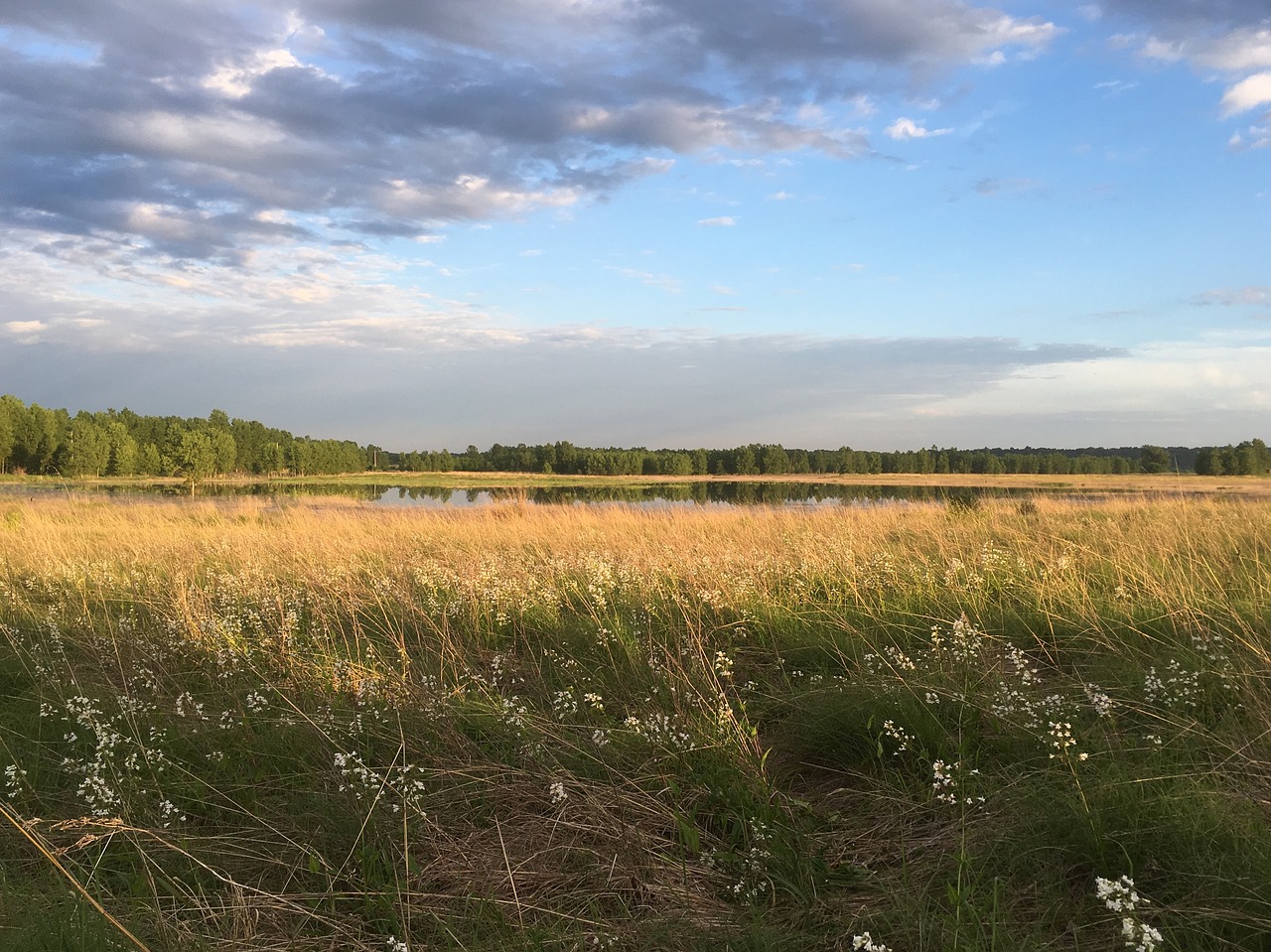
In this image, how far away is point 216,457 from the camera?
330 feet

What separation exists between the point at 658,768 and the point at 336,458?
150296mm

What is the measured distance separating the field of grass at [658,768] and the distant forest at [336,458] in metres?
70.1

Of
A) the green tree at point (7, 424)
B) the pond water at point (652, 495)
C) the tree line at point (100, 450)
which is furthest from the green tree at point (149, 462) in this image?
the pond water at point (652, 495)

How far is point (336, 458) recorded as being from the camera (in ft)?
464

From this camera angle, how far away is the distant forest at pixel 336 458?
287 ft

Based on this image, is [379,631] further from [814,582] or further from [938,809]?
[938,809]

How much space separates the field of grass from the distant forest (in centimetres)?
7008

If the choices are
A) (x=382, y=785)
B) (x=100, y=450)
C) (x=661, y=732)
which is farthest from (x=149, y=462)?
(x=661, y=732)

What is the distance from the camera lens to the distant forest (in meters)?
87.5

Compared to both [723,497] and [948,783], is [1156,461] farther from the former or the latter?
[948,783]

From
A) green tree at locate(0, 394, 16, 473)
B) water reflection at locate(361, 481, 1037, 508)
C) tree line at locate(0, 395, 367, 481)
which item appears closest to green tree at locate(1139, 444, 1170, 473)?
water reflection at locate(361, 481, 1037, 508)

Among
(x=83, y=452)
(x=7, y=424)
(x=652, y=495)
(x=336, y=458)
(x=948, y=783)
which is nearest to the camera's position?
(x=948, y=783)

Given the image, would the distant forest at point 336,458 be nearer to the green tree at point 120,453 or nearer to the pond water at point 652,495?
the green tree at point 120,453

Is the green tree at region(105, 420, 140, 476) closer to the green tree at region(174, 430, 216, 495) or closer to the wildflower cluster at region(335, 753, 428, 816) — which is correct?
the green tree at region(174, 430, 216, 495)
